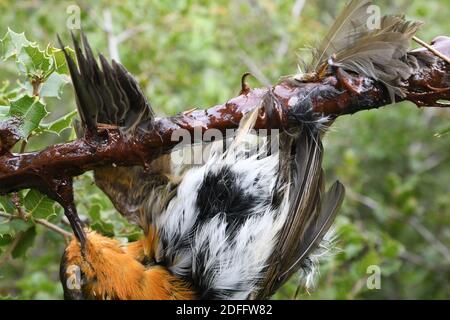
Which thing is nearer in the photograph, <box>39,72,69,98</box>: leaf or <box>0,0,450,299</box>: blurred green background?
<box>39,72,69,98</box>: leaf

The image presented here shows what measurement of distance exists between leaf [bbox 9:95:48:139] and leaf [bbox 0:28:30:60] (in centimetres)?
20

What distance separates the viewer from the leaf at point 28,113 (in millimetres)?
1842

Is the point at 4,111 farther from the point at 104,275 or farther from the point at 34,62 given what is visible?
the point at 104,275

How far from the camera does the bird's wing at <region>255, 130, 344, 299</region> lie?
2.12 meters

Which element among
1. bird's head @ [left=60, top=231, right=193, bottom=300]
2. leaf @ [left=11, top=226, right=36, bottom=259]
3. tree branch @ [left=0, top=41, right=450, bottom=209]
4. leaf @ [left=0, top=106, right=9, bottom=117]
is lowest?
bird's head @ [left=60, top=231, right=193, bottom=300]

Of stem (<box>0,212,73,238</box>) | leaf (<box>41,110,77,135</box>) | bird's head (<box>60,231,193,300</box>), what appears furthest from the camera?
bird's head (<box>60,231,193,300</box>)

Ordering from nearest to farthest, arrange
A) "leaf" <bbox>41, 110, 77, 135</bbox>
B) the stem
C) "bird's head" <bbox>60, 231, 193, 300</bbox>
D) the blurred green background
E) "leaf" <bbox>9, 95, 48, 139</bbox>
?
"leaf" <bbox>9, 95, 48, 139</bbox>
"leaf" <bbox>41, 110, 77, 135</bbox>
the stem
"bird's head" <bbox>60, 231, 193, 300</bbox>
the blurred green background

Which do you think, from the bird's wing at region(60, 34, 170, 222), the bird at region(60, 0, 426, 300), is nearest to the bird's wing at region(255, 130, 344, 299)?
the bird at region(60, 0, 426, 300)

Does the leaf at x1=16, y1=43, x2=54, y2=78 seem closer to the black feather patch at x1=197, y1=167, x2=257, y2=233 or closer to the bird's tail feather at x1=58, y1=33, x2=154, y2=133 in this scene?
the bird's tail feather at x1=58, y1=33, x2=154, y2=133

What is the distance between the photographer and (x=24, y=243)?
7.63ft

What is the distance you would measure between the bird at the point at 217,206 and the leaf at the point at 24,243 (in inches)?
6.4

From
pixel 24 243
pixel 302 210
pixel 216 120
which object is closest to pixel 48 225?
pixel 24 243
